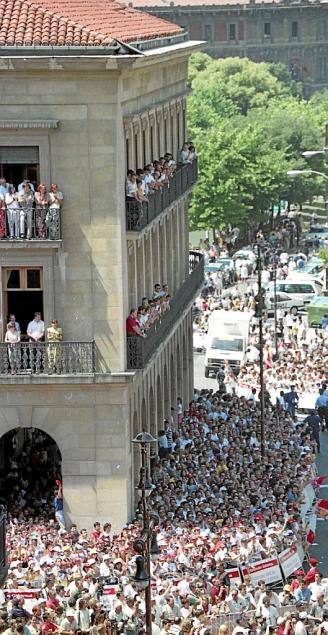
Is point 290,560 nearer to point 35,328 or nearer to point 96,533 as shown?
point 96,533

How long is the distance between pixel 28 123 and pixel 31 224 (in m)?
2.42

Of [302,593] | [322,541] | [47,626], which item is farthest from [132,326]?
[47,626]

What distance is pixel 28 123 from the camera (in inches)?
2112

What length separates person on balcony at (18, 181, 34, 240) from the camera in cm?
5400

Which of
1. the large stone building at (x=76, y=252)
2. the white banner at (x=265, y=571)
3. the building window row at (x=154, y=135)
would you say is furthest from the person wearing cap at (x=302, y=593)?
the building window row at (x=154, y=135)

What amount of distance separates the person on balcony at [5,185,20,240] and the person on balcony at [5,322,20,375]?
221 centimetres

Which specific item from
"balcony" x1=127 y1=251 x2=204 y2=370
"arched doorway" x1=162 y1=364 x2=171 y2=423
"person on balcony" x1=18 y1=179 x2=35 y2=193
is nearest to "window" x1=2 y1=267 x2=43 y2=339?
"person on balcony" x1=18 y1=179 x2=35 y2=193

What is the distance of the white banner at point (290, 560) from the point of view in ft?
172

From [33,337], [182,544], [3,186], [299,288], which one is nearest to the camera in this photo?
[182,544]

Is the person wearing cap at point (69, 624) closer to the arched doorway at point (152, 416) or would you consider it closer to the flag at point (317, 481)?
the arched doorway at point (152, 416)

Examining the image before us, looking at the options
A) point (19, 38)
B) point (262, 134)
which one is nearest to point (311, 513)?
point (19, 38)

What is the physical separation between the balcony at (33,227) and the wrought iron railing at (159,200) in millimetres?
2231

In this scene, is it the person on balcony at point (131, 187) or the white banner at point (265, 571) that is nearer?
the white banner at point (265, 571)

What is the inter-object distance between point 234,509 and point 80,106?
10281 mm
